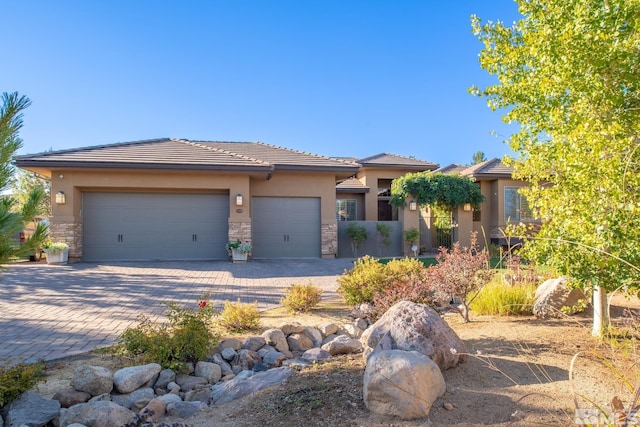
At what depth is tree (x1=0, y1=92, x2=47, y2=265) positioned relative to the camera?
2.51 m

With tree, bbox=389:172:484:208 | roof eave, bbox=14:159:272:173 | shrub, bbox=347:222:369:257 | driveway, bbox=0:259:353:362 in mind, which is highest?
roof eave, bbox=14:159:272:173

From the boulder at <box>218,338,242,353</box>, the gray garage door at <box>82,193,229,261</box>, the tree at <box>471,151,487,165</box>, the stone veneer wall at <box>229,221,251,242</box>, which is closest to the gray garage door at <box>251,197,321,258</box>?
the stone veneer wall at <box>229,221,251,242</box>

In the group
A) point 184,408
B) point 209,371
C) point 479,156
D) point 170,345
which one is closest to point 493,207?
point 209,371

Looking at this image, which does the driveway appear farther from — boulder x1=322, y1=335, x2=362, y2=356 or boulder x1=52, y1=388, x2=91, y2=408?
boulder x1=322, y1=335, x2=362, y2=356

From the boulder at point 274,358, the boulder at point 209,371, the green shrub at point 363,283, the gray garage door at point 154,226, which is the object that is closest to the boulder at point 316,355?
the boulder at point 274,358

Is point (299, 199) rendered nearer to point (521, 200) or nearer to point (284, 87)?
point (284, 87)

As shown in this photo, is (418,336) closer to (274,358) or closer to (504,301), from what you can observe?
(274,358)

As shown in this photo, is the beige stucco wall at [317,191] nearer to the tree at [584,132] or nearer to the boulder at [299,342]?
the boulder at [299,342]

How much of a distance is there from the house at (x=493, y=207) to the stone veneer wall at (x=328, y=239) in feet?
20.7

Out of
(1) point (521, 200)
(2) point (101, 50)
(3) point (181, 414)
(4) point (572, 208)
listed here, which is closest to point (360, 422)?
(3) point (181, 414)

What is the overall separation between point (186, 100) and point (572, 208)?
1325 centimetres

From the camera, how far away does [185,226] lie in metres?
15.0

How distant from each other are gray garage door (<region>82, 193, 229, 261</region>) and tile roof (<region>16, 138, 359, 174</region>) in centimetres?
144

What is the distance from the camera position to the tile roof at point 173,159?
13602mm
